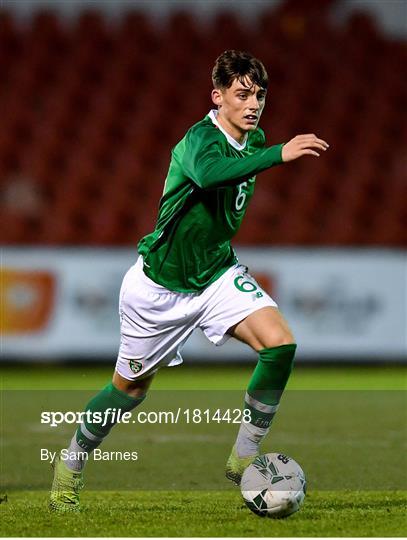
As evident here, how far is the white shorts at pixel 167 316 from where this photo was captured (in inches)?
199

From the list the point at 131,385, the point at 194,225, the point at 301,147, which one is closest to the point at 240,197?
the point at 194,225

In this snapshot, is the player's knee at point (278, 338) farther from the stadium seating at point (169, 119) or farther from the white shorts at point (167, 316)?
the stadium seating at point (169, 119)

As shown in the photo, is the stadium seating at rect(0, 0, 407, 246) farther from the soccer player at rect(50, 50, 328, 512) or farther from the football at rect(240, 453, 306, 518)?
the football at rect(240, 453, 306, 518)

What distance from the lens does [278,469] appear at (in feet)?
15.6

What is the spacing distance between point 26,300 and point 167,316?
6.77 metres

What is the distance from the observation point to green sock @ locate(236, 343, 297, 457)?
15.9ft

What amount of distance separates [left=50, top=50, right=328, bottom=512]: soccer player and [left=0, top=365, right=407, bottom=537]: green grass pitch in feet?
1.10

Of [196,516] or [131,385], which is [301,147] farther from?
[196,516]

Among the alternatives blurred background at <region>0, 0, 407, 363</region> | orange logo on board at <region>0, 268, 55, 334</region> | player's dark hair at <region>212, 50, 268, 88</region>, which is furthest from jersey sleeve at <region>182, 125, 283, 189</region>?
orange logo on board at <region>0, 268, 55, 334</region>

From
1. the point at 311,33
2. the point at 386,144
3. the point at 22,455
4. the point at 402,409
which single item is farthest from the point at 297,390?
the point at 311,33

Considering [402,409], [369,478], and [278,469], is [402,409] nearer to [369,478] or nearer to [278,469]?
[369,478]

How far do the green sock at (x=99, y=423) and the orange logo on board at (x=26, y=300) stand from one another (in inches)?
260

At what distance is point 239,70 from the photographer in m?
4.96

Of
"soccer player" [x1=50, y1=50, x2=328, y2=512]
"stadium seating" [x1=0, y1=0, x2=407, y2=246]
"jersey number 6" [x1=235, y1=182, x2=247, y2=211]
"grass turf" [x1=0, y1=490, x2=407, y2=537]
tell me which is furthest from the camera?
"stadium seating" [x1=0, y1=0, x2=407, y2=246]
